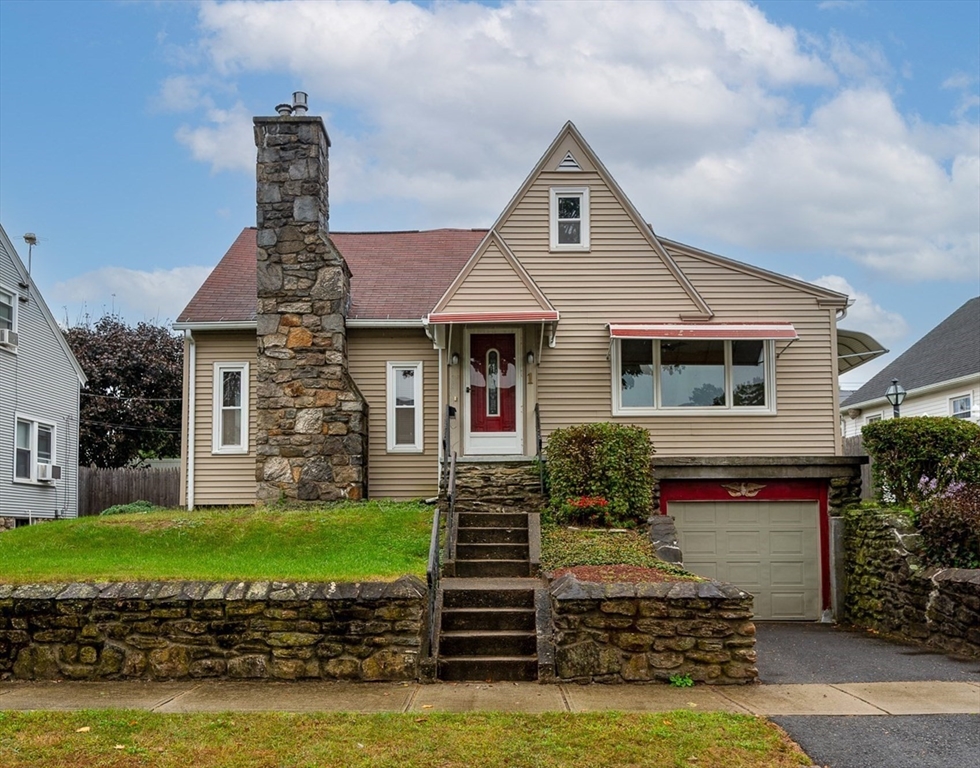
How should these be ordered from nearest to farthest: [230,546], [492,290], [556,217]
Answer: [230,546]
[492,290]
[556,217]

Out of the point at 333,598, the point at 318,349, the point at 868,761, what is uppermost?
the point at 318,349

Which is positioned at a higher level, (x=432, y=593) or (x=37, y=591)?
(x=37, y=591)

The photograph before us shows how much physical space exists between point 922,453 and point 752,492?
2.69 m

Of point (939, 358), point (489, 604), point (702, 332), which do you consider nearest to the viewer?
→ point (489, 604)

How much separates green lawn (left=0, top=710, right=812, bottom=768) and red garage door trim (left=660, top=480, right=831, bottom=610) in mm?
8251

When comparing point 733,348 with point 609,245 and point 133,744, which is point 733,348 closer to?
point 609,245

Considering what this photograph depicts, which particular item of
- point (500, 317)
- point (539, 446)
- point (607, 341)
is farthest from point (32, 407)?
point (607, 341)

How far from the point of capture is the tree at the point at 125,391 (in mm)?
31000

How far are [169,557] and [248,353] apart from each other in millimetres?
5854

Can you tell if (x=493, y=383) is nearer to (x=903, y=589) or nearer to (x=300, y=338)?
(x=300, y=338)

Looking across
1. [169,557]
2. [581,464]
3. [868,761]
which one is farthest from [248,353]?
[868,761]

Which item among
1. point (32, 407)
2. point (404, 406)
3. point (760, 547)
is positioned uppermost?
point (32, 407)

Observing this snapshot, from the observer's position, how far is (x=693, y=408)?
16.7 m

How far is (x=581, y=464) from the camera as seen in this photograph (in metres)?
13.4
